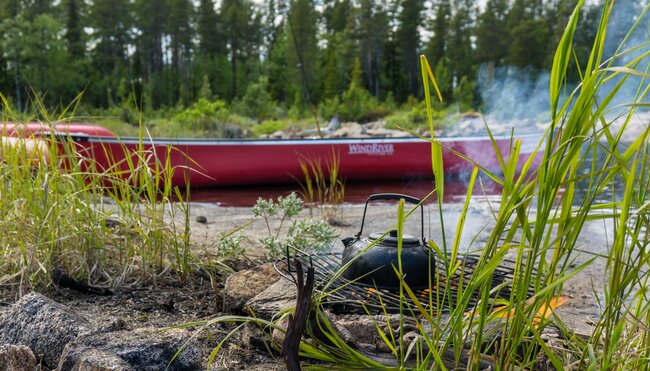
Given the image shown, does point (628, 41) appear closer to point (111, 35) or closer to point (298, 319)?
point (298, 319)

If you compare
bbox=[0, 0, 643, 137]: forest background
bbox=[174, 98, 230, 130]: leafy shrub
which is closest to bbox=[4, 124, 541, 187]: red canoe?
bbox=[174, 98, 230, 130]: leafy shrub

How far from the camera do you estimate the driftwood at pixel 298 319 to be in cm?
153

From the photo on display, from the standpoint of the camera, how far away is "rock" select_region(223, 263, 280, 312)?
2.56 meters

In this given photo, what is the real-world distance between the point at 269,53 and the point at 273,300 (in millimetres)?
50177

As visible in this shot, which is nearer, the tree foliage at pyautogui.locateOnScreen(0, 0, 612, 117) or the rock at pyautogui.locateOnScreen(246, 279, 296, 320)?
the rock at pyautogui.locateOnScreen(246, 279, 296, 320)

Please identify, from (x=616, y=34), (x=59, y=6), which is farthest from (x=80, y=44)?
(x=616, y=34)

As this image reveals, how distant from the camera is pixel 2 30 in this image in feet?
134

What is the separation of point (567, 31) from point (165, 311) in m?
2.00

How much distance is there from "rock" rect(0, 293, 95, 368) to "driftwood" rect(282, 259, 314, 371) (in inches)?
31.4

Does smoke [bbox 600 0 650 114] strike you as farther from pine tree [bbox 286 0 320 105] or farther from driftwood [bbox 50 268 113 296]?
pine tree [bbox 286 0 320 105]

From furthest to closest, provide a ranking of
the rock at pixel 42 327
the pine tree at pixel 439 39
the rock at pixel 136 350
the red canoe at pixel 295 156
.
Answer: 1. the pine tree at pixel 439 39
2. the red canoe at pixel 295 156
3. the rock at pixel 42 327
4. the rock at pixel 136 350

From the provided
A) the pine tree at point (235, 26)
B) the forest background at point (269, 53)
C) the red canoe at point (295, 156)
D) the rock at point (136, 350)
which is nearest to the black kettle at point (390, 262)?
the rock at point (136, 350)

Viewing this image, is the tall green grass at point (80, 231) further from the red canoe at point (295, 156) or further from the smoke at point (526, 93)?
the smoke at point (526, 93)

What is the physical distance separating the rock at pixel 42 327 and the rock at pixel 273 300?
0.59 m
